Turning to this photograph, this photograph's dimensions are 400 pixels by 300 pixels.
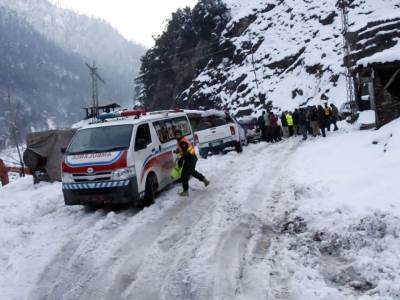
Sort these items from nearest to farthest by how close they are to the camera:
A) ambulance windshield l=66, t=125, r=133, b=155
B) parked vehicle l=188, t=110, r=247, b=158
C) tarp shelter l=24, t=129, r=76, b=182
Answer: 1. ambulance windshield l=66, t=125, r=133, b=155
2. tarp shelter l=24, t=129, r=76, b=182
3. parked vehicle l=188, t=110, r=247, b=158

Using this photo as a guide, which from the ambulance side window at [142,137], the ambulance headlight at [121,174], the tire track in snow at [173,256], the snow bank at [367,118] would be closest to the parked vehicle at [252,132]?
the snow bank at [367,118]

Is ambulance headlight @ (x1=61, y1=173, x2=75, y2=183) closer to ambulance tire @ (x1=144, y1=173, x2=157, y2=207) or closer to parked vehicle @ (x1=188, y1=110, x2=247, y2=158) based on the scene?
ambulance tire @ (x1=144, y1=173, x2=157, y2=207)

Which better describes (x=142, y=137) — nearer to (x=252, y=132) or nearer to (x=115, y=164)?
(x=115, y=164)

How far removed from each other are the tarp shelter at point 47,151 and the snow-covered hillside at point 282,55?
89.2 feet

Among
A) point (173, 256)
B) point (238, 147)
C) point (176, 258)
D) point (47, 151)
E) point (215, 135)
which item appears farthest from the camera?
point (238, 147)

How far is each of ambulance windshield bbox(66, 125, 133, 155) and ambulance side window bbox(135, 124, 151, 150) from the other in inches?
8.0

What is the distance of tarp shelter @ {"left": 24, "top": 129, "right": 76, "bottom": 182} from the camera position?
16875 millimetres

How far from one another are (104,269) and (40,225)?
3.52 m

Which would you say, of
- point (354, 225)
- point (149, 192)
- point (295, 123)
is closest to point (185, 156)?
point (149, 192)

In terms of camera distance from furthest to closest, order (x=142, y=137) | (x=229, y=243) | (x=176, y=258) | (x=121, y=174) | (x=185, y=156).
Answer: (x=185, y=156) → (x=142, y=137) → (x=121, y=174) → (x=229, y=243) → (x=176, y=258)

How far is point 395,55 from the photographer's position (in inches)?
598

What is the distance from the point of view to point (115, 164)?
931cm

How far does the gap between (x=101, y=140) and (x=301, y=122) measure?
14.1 metres

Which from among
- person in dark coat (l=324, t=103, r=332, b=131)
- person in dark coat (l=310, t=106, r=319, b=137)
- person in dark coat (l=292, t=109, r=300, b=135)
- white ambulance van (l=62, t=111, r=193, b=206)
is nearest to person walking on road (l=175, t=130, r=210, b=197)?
white ambulance van (l=62, t=111, r=193, b=206)
